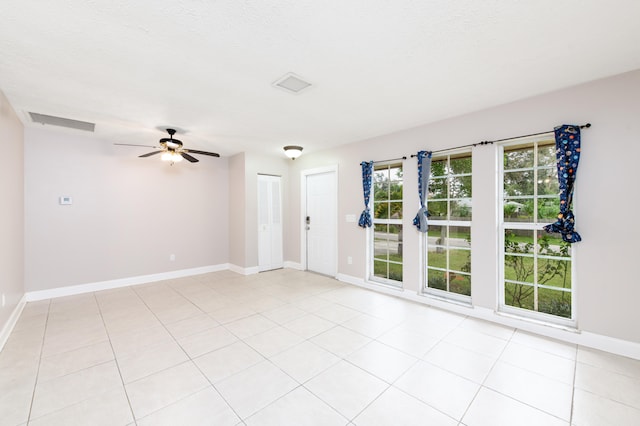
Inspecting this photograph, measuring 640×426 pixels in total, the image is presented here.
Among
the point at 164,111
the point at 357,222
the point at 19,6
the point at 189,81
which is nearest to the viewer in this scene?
the point at 19,6

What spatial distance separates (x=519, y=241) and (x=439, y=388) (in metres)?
2.20

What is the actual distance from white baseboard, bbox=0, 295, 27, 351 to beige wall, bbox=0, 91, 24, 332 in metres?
0.05

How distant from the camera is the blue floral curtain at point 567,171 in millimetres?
2721

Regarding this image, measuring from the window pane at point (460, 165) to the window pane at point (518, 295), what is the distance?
159cm

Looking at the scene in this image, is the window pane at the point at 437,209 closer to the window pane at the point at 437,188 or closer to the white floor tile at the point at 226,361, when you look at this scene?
the window pane at the point at 437,188

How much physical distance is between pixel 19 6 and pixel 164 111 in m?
1.68

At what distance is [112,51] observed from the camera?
2.09 m

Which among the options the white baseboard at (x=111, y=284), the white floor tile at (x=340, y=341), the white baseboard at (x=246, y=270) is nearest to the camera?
the white floor tile at (x=340, y=341)

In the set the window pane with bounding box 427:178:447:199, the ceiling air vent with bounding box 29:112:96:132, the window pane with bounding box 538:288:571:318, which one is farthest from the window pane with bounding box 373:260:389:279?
the ceiling air vent with bounding box 29:112:96:132

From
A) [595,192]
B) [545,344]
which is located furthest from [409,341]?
[595,192]

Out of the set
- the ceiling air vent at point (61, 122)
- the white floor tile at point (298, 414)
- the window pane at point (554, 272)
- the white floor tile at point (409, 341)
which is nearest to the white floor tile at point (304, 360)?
the white floor tile at point (298, 414)

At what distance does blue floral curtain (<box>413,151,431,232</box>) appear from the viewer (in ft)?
12.8

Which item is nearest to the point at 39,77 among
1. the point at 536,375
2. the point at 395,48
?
the point at 395,48

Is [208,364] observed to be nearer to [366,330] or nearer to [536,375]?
[366,330]
